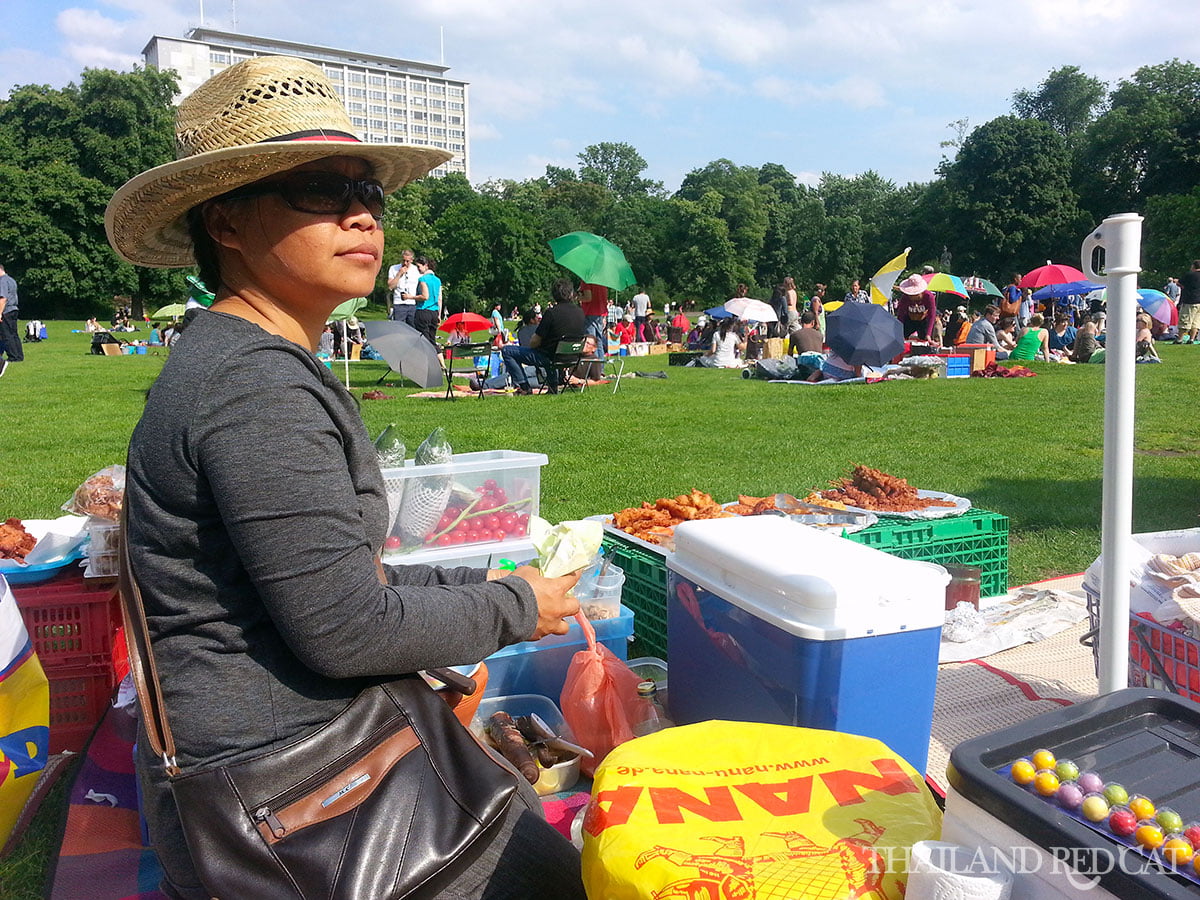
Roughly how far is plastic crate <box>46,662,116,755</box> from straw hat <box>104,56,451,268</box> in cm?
188

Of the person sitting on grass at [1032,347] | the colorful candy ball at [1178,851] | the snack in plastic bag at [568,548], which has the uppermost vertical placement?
the person sitting on grass at [1032,347]

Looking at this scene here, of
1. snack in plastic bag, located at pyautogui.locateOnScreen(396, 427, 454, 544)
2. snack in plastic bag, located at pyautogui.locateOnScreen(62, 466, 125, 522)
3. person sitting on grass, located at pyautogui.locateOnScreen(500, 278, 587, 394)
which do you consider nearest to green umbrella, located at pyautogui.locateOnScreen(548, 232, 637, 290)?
person sitting on grass, located at pyautogui.locateOnScreen(500, 278, 587, 394)

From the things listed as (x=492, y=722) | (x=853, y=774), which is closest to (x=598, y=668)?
(x=492, y=722)

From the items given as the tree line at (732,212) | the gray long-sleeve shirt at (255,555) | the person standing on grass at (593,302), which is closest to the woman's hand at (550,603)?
the gray long-sleeve shirt at (255,555)

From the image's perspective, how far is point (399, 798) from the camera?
1631mm

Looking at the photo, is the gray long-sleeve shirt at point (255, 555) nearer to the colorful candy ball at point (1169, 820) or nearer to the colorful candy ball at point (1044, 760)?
the colorful candy ball at point (1044, 760)

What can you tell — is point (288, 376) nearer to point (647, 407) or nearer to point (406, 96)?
point (647, 407)

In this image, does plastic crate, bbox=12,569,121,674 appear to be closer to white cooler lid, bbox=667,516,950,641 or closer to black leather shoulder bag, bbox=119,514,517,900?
black leather shoulder bag, bbox=119,514,517,900

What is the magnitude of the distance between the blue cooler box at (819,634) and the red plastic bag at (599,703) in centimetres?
27

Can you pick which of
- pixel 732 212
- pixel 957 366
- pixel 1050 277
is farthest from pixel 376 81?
pixel 957 366

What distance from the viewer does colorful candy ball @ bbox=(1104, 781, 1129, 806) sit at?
1.23 m

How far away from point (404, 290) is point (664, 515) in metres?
12.3

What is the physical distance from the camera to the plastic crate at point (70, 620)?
3.11 metres

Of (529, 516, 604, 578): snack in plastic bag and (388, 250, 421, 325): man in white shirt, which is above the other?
(388, 250, 421, 325): man in white shirt
